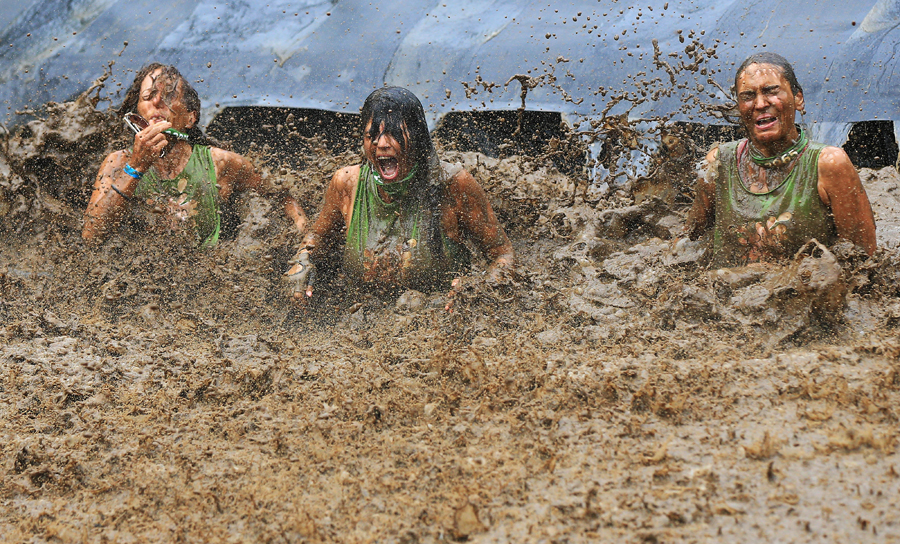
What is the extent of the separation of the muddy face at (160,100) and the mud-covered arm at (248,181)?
1.02ft

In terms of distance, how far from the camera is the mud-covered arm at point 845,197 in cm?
314

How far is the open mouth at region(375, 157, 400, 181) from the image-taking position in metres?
3.53

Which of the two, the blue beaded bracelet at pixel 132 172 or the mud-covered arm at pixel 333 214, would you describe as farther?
the blue beaded bracelet at pixel 132 172

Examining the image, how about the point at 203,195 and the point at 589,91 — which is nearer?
the point at 203,195

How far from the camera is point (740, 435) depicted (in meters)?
2.23

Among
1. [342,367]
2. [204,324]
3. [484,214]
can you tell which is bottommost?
[204,324]

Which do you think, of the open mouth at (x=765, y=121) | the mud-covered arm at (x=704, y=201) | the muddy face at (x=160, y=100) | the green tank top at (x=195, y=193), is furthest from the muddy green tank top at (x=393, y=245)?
the open mouth at (x=765, y=121)

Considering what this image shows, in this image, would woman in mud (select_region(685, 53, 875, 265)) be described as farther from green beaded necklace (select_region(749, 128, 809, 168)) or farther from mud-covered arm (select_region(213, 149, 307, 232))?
mud-covered arm (select_region(213, 149, 307, 232))

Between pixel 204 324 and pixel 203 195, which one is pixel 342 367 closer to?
pixel 204 324

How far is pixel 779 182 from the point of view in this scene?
10.8 feet

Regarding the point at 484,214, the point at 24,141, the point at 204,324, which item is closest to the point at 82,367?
the point at 204,324

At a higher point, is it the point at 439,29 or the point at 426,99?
the point at 439,29

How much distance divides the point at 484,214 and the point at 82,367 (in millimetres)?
1933

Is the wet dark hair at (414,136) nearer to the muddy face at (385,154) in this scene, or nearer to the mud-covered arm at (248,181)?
the muddy face at (385,154)
